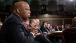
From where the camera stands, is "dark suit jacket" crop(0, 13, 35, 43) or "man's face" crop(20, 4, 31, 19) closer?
"dark suit jacket" crop(0, 13, 35, 43)

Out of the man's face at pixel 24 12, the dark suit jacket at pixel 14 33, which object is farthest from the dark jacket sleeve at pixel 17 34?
the man's face at pixel 24 12

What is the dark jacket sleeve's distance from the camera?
1.70m

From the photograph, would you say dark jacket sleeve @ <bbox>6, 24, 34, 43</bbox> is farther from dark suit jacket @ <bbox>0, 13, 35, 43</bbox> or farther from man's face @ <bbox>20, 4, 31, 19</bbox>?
man's face @ <bbox>20, 4, 31, 19</bbox>

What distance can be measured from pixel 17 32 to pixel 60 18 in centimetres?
1614

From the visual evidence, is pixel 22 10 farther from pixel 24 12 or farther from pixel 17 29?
pixel 17 29

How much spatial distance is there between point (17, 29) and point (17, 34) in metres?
0.05

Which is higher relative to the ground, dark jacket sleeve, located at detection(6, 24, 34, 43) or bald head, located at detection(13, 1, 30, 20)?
bald head, located at detection(13, 1, 30, 20)


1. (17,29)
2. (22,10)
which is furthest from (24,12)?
(17,29)

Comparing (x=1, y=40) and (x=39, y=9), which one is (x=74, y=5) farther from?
(x=1, y=40)

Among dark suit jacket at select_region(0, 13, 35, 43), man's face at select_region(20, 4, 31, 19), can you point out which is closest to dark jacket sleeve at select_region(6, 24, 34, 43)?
dark suit jacket at select_region(0, 13, 35, 43)

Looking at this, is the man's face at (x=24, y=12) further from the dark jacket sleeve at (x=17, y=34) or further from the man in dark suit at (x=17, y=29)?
the dark jacket sleeve at (x=17, y=34)

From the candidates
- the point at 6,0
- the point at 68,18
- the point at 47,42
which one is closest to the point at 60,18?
the point at 68,18

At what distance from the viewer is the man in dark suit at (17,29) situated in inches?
67.2

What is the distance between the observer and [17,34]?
5.55 ft
